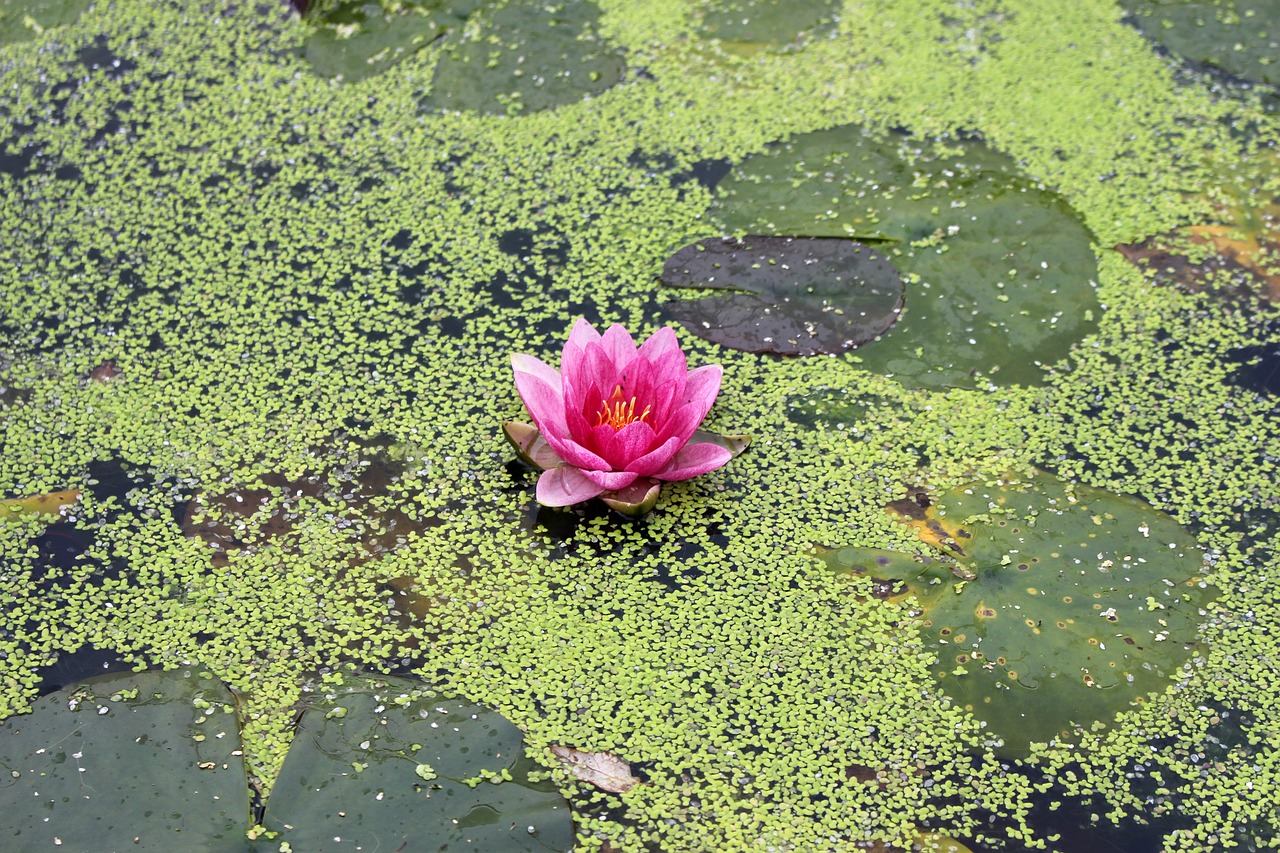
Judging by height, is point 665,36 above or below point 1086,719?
above

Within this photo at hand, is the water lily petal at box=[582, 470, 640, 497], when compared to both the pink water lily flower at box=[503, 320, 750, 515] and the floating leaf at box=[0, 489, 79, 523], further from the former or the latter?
the floating leaf at box=[0, 489, 79, 523]

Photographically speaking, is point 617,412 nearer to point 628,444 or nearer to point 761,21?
point 628,444

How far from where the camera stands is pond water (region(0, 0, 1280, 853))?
208 centimetres

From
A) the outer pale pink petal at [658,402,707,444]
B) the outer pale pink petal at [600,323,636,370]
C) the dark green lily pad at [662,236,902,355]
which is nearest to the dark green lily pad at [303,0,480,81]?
the dark green lily pad at [662,236,902,355]

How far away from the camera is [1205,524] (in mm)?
2486

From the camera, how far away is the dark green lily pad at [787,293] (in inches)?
109

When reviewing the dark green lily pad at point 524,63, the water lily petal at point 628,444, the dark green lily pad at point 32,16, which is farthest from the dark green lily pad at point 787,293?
the dark green lily pad at point 32,16

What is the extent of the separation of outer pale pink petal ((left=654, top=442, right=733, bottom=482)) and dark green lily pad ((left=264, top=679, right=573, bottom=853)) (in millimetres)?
620

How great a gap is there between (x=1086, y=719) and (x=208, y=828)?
155 cm

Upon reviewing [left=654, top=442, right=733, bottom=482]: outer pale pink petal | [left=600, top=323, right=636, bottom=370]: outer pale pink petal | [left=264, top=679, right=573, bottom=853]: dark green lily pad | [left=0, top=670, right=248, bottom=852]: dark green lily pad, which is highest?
[left=600, top=323, right=636, bottom=370]: outer pale pink petal

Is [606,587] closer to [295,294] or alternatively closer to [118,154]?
[295,294]

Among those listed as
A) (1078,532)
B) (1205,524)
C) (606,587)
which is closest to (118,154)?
(606,587)

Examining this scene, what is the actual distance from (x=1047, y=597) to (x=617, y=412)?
3.03 feet

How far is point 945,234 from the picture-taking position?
117 inches
